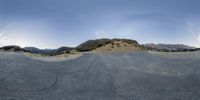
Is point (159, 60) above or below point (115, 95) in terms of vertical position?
above

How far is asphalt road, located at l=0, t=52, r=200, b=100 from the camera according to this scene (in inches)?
386

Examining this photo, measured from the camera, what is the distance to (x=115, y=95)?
9.76 m

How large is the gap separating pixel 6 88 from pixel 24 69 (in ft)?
6.51

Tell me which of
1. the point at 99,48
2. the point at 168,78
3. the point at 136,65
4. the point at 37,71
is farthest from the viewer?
the point at 99,48

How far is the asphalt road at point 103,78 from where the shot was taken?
32.2 ft

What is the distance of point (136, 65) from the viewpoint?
13.1m

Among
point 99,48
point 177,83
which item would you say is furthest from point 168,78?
point 99,48

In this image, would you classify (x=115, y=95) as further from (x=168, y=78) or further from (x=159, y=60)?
(x=159, y=60)

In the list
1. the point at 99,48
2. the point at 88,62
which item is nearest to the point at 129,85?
the point at 88,62

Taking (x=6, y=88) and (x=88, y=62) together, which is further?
(x=88, y=62)

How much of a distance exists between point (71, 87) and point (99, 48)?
25.1 metres

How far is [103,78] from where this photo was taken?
11242 mm

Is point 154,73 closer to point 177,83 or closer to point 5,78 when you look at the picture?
point 177,83

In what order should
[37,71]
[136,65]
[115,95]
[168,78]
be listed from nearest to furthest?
1. [115,95]
2. [168,78]
3. [37,71]
4. [136,65]
